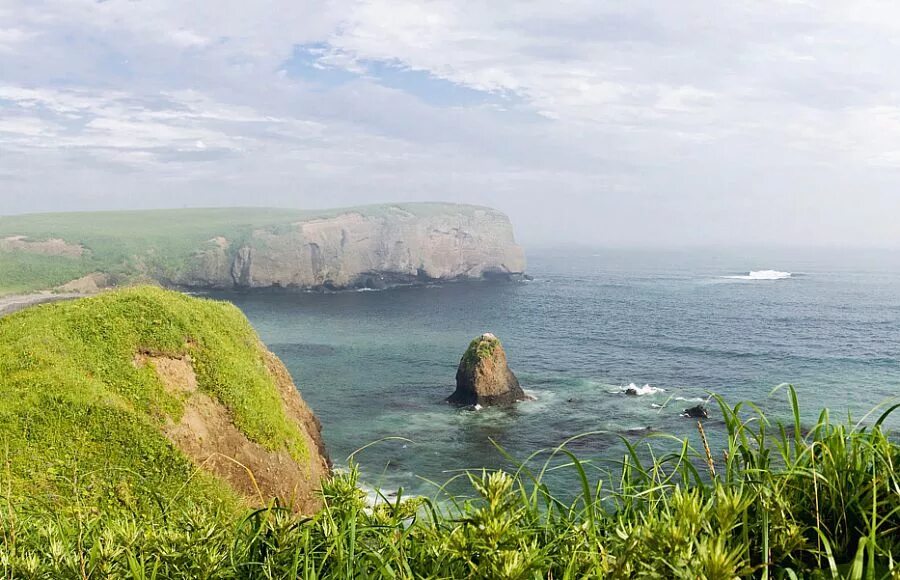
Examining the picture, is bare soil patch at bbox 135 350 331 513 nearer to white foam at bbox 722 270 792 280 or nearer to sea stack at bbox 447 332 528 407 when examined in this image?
sea stack at bbox 447 332 528 407

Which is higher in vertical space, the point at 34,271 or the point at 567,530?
the point at 567,530

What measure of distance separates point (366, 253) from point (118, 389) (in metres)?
131

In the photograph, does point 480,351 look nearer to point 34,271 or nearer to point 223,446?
point 223,446

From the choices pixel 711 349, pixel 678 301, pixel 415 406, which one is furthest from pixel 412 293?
pixel 415 406

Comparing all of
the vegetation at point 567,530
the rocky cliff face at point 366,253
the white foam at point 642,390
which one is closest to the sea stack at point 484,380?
the white foam at point 642,390

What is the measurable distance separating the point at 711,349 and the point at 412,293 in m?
66.4

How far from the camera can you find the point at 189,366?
859 inches

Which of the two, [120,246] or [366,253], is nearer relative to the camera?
[120,246]

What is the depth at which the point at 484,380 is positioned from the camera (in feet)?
167

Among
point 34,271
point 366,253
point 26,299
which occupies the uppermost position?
point 366,253

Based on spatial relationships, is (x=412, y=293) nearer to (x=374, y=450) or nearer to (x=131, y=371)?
(x=374, y=450)

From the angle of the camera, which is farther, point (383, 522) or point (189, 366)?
point (189, 366)

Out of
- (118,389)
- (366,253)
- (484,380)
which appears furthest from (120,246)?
(118,389)

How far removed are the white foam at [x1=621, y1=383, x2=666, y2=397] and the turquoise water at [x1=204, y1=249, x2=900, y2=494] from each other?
0.29 meters
